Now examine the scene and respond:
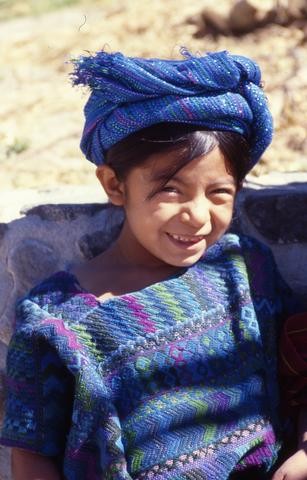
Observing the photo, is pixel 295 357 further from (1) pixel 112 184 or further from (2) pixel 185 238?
(1) pixel 112 184

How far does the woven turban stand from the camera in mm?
2336

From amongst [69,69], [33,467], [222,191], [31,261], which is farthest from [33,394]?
[69,69]

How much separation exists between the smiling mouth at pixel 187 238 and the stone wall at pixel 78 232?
41 cm

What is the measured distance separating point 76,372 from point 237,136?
2.36 feet

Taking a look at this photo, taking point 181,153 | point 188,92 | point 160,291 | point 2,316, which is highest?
point 188,92

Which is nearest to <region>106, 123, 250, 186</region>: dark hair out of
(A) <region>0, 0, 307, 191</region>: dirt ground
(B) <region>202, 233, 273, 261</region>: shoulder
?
(B) <region>202, 233, 273, 261</region>: shoulder

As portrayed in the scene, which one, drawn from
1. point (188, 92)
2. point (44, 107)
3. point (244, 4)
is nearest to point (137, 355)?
point (188, 92)

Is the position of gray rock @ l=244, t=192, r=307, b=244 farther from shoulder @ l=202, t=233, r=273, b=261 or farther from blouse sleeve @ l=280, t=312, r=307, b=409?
blouse sleeve @ l=280, t=312, r=307, b=409

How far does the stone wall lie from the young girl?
260mm

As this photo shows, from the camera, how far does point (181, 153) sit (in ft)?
7.85

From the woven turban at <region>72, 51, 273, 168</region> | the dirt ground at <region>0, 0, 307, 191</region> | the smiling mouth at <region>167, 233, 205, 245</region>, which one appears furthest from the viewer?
the dirt ground at <region>0, 0, 307, 191</region>

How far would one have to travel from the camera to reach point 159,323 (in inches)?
A: 99.5

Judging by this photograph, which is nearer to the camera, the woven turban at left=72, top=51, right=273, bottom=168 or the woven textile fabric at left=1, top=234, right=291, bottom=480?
the woven turban at left=72, top=51, right=273, bottom=168

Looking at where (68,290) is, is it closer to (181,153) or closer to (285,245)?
(181,153)
